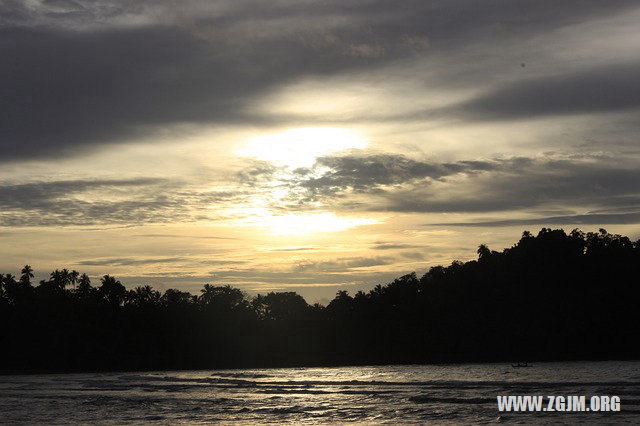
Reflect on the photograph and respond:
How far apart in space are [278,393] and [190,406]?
52.2 feet

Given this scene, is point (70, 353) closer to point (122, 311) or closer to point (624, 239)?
point (122, 311)

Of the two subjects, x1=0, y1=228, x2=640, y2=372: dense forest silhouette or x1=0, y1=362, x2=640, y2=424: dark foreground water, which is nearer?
x1=0, y1=362, x2=640, y2=424: dark foreground water

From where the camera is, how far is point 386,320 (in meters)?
187

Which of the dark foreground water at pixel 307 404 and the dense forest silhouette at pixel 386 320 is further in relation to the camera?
the dense forest silhouette at pixel 386 320

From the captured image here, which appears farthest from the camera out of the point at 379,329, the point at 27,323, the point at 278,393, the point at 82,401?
the point at 379,329

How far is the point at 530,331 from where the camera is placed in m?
173

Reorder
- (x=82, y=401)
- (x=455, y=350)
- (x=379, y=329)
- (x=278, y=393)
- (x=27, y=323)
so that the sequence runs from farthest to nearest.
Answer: (x=379, y=329) → (x=455, y=350) → (x=27, y=323) → (x=278, y=393) → (x=82, y=401)

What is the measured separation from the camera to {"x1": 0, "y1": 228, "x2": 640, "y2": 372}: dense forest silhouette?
542 ft

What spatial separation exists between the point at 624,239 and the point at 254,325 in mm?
86992

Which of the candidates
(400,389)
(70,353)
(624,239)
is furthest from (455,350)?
(400,389)

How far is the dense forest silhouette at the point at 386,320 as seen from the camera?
16520 cm

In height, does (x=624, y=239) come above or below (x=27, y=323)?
above

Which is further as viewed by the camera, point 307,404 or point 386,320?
point 386,320

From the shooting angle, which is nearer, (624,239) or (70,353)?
(70,353)
